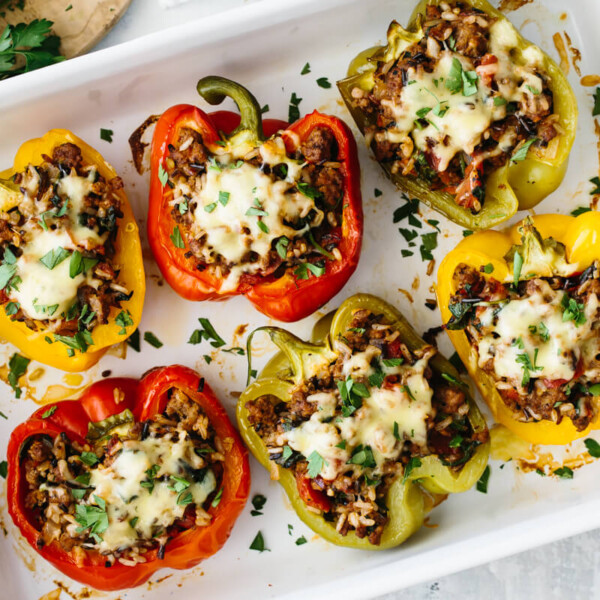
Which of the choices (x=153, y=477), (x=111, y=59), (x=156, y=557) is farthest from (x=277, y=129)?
(x=156, y=557)

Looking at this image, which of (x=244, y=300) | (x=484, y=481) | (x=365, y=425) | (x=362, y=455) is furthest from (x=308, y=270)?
(x=484, y=481)

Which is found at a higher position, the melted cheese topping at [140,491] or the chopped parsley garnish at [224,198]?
the chopped parsley garnish at [224,198]

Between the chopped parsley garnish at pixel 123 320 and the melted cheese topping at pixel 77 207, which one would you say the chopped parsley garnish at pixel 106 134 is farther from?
the chopped parsley garnish at pixel 123 320

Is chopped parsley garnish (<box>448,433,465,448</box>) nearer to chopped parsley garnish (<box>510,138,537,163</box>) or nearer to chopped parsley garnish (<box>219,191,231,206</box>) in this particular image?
chopped parsley garnish (<box>510,138,537,163</box>)

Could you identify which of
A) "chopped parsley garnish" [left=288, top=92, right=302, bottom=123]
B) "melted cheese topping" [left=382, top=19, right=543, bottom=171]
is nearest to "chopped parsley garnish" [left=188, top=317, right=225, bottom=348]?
"chopped parsley garnish" [left=288, top=92, right=302, bottom=123]

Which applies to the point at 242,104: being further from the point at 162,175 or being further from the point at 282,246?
the point at 282,246

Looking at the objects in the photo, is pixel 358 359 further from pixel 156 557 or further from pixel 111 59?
pixel 111 59

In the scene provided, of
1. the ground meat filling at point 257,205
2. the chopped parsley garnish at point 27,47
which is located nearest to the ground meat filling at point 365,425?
the ground meat filling at point 257,205
